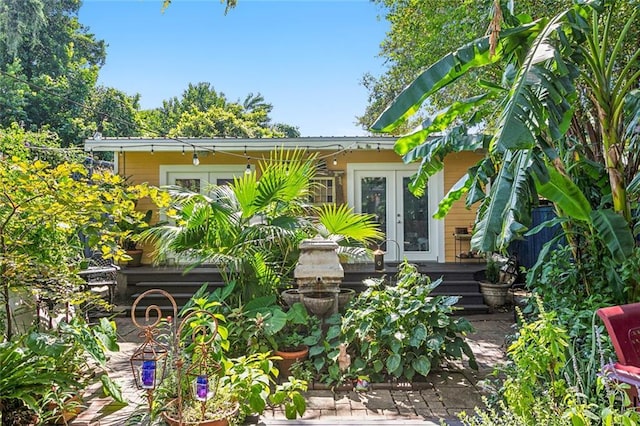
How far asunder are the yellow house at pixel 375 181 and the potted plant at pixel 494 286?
1258 millimetres

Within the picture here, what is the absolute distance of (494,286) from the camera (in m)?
6.73

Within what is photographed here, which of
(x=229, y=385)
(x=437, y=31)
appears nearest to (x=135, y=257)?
(x=229, y=385)

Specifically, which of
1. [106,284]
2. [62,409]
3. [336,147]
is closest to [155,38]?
[336,147]

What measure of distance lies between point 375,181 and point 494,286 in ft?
10.3

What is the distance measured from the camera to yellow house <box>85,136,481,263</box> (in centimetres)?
826

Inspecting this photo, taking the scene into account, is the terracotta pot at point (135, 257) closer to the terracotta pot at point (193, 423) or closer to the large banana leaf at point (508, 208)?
the terracotta pot at point (193, 423)

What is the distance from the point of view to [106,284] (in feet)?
19.5

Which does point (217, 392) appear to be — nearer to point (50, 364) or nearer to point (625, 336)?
point (50, 364)

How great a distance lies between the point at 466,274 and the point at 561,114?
503 centimetres

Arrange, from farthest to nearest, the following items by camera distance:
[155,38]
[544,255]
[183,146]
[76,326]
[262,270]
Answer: [155,38] → [183,146] → [262,270] → [544,255] → [76,326]

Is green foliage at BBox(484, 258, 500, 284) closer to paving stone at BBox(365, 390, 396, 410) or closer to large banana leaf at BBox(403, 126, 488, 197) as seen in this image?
large banana leaf at BBox(403, 126, 488, 197)

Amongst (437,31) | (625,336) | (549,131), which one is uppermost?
(437,31)

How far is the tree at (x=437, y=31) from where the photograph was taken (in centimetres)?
598

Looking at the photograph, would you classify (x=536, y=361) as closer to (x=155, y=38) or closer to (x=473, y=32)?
(x=473, y=32)
